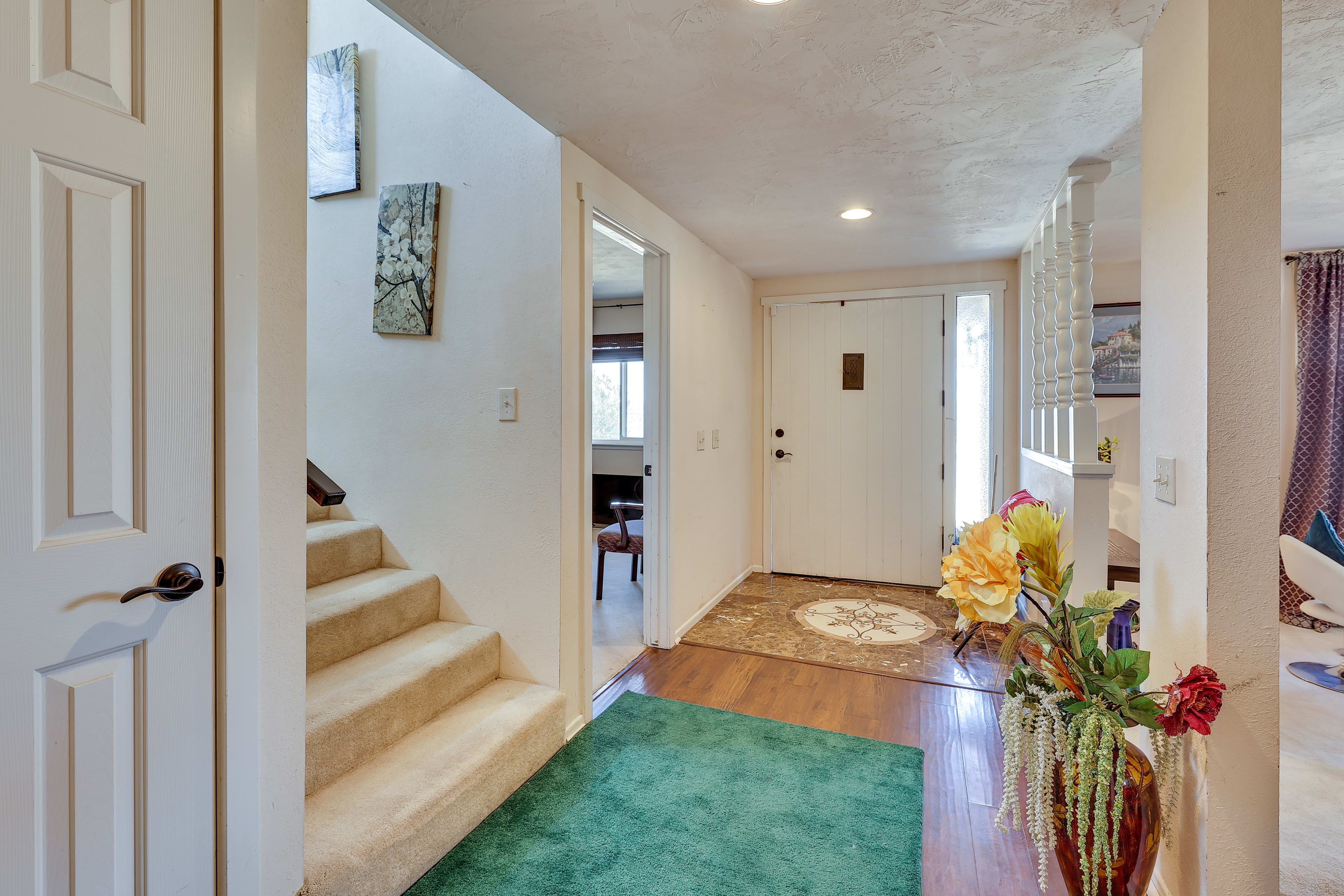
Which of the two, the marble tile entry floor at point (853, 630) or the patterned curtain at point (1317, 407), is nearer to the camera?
the marble tile entry floor at point (853, 630)

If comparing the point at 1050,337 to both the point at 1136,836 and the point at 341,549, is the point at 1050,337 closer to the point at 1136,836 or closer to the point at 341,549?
the point at 1136,836

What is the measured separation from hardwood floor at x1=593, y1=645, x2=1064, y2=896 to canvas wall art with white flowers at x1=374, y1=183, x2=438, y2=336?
172cm

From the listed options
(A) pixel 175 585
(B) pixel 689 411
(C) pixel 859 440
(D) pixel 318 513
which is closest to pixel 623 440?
(C) pixel 859 440

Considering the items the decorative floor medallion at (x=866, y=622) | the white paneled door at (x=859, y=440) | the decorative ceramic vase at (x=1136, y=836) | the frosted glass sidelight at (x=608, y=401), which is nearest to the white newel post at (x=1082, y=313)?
the decorative floor medallion at (x=866, y=622)

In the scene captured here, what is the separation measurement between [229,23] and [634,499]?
16.4ft

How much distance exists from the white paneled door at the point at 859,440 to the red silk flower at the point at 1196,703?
3075 millimetres

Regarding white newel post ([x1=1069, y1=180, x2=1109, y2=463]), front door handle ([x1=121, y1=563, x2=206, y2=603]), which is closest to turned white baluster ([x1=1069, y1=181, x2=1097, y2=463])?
white newel post ([x1=1069, y1=180, x2=1109, y2=463])

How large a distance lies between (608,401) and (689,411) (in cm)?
325

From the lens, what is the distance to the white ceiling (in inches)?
62.0

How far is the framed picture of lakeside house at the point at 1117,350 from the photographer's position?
4.22 metres

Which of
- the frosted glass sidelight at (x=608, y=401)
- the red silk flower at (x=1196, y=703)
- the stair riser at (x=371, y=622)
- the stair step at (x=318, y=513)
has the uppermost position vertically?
the frosted glass sidelight at (x=608, y=401)

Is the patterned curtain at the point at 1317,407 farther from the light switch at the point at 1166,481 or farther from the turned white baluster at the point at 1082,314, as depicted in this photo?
the light switch at the point at 1166,481

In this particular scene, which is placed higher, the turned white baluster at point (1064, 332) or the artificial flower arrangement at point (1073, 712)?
the turned white baluster at point (1064, 332)

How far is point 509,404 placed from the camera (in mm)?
2260
